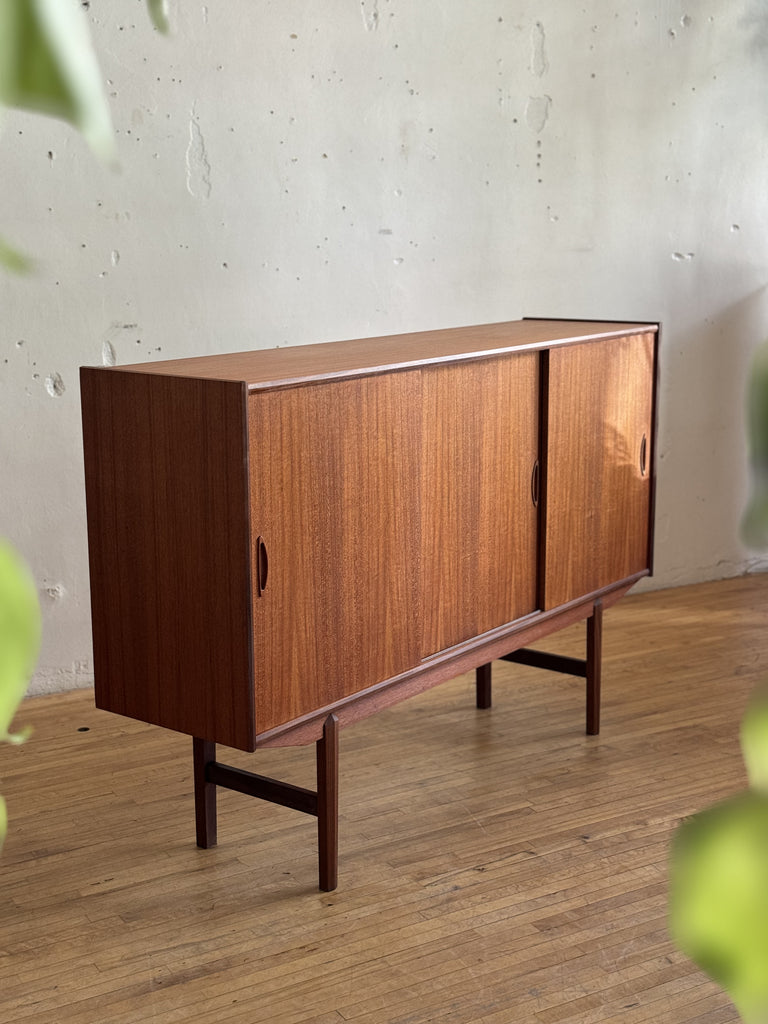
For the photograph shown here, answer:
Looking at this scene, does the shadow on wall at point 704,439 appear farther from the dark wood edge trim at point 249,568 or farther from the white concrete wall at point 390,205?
the dark wood edge trim at point 249,568

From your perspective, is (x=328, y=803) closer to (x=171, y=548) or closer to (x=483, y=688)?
(x=171, y=548)

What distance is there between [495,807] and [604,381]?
3.66 feet

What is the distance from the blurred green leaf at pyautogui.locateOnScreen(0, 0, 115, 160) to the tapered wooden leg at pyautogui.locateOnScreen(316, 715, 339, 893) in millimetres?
2253

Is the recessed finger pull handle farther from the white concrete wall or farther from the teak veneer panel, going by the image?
the white concrete wall

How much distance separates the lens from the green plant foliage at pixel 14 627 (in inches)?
4.2

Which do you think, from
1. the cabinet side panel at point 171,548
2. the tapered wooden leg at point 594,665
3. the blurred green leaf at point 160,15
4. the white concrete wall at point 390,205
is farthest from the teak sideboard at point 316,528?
the blurred green leaf at point 160,15

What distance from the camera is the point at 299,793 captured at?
2414 millimetres

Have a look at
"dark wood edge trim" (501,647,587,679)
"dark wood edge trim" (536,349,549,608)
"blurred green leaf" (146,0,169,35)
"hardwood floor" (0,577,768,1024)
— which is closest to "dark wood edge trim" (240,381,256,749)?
"hardwood floor" (0,577,768,1024)

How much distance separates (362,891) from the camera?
2.40 meters

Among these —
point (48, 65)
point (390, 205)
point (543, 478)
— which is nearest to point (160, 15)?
point (48, 65)

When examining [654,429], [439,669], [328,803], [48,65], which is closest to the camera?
[48,65]

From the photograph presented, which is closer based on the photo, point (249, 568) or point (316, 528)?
point (249, 568)

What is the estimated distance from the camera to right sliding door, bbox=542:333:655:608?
9.52 ft

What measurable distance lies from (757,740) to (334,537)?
85.1 inches
